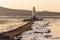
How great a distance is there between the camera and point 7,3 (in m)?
5.68

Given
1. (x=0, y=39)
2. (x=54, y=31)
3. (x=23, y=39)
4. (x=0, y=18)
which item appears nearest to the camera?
(x=0, y=39)

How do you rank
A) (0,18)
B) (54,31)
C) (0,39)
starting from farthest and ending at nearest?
(0,18), (54,31), (0,39)

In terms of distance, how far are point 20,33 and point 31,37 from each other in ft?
0.67

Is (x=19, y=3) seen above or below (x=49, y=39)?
above

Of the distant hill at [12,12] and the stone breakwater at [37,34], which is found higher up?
the distant hill at [12,12]

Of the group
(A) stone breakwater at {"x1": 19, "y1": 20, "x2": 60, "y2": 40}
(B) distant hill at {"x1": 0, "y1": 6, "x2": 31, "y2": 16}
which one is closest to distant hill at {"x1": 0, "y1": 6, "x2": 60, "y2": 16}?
(B) distant hill at {"x1": 0, "y1": 6, "x2": 31, "y2": 16}

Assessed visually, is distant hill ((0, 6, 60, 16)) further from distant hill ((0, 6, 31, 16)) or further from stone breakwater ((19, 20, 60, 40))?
stone breakwater ((19, 20, 60, 40))

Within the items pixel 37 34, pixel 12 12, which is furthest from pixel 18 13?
pixel 37 34

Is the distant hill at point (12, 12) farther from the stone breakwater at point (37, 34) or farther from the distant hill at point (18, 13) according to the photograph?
the stone breakwater at point (37, 34)

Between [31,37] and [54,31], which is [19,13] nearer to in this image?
[54,31]

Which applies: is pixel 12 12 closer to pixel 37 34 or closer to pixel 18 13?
pixel 18 13

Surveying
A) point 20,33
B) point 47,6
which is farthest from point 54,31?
point 47,6

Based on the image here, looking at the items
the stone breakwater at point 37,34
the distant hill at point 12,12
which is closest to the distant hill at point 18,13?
the distant hill at point 12,12

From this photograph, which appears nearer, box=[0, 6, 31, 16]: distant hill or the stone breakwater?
the stone breakwater
